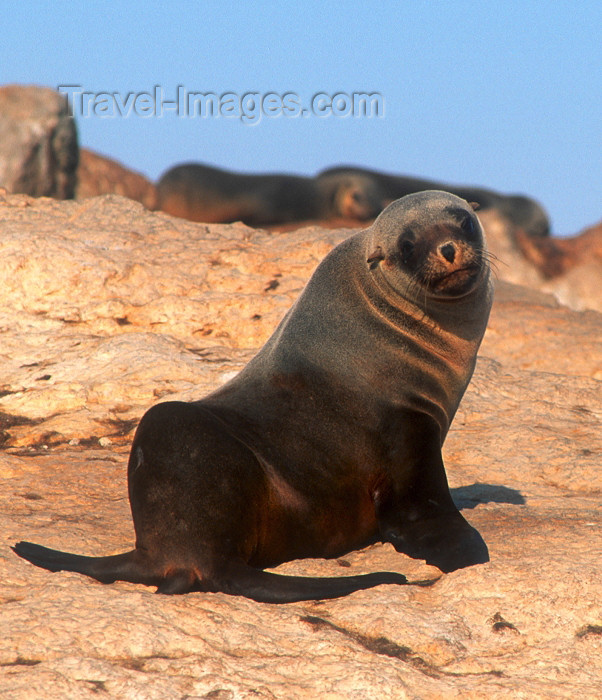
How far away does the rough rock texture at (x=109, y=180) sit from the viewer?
76.1 feet

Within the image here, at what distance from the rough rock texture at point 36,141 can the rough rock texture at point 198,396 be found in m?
11.2

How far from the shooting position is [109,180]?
79.5 ft

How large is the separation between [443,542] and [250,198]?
722 inches

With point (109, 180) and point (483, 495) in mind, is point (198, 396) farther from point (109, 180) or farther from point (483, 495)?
point (109, 180)

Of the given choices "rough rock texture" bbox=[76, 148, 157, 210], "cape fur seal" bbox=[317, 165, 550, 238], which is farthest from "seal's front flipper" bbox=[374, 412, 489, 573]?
"cape fur seal" bbox=[317, 165, 550, 238]

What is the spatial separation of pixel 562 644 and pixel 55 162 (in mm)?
18486

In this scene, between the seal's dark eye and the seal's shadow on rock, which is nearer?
the seal's dark eye

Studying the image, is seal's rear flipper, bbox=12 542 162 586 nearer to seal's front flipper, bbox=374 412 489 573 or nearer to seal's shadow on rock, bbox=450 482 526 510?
seal's front flipper, bbox=374 412 489 573

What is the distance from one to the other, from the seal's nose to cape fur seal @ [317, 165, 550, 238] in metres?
19.6

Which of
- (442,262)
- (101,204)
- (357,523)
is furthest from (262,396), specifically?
(101,204)

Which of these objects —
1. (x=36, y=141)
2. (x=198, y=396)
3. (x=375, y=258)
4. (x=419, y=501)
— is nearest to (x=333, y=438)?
(x=419, y=501)

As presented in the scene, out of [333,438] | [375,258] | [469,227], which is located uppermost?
[469,227]

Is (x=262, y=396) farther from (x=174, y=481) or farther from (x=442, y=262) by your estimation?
(x=442, y=262)

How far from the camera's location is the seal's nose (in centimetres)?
494
